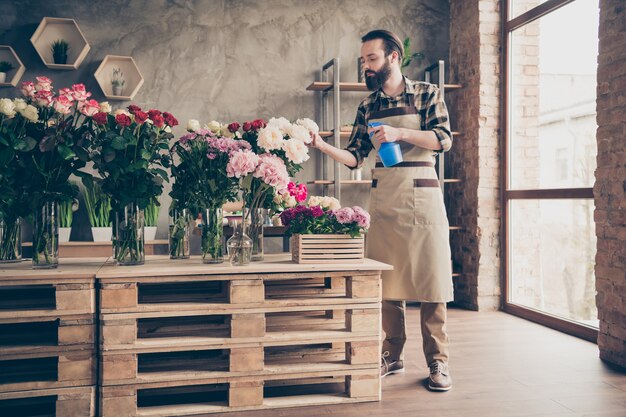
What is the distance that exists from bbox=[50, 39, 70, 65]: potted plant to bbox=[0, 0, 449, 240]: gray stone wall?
0.50ft

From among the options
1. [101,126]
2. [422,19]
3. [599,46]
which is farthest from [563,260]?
[101,126]

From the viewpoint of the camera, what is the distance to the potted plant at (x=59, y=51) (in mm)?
4801

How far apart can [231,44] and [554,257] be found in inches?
127

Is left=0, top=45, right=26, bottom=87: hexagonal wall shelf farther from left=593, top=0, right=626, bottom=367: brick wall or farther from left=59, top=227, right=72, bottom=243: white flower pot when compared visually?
left=593, top=0, right=626, bottom=367: brick wall

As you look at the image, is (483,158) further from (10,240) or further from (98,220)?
(10,240)

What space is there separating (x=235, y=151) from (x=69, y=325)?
0.90m

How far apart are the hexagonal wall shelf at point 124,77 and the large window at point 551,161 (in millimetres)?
3120

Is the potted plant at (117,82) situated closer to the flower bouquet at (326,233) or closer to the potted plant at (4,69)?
the potted plant at (4,69)

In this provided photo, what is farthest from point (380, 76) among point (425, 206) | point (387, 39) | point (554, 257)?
point (554, 257)

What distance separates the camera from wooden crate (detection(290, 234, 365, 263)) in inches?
94.4

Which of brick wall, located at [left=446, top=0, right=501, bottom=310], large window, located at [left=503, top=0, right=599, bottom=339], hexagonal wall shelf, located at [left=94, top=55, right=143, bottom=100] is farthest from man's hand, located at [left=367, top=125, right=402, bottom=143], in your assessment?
hexagonal wall shelf, located at [left=94, top=55, right=143, bottom=100]

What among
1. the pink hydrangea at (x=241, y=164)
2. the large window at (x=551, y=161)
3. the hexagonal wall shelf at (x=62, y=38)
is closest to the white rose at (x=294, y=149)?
the pink hydrangea at (x=241, y=164)

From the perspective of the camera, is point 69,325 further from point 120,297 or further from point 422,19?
point 422,19

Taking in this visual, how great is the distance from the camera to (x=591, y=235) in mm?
3871
